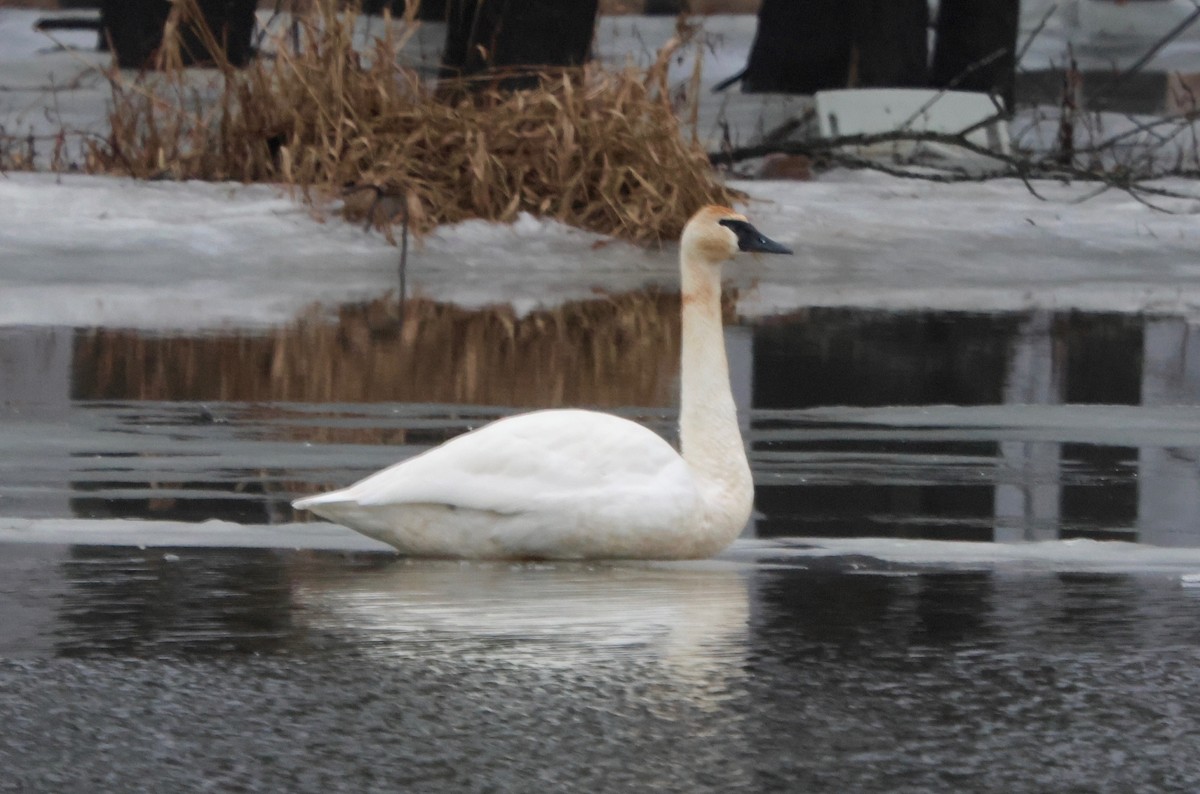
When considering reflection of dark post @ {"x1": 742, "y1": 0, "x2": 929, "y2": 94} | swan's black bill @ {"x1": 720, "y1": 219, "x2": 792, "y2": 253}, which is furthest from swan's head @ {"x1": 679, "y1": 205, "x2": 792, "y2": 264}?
reflection of dark post @ {"x1": 742, "y1": 0, "x2": 929, "y2": 94}

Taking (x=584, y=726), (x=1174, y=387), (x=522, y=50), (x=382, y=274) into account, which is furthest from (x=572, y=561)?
(x=522, y=50)

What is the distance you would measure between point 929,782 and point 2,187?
1257 cm

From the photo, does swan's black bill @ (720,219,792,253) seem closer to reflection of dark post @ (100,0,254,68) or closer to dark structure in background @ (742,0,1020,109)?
dark structure in background @ (742,0,1020,109)

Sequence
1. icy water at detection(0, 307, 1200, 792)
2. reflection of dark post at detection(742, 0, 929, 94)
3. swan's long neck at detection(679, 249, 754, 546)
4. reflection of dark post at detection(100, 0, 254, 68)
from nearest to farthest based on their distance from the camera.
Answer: icy water at detection(0, 307, 1200, 792) → swan's long neck at detection(679, 249, 754, 546) → reflection of dark post at detection(742, 0, 929, 94) → reflection of dark post at detection(100, 0, 254, 68)

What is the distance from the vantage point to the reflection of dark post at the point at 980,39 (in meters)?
23.4

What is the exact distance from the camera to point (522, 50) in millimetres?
17859

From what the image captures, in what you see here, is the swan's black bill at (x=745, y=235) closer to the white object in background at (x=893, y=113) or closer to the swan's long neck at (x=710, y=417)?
the swan's long neck at (x=710, y=417)

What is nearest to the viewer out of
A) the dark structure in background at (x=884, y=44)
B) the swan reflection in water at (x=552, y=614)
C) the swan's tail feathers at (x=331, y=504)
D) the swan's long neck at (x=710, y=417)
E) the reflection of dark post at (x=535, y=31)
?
the swan reflection in water at (x=552, y=614)

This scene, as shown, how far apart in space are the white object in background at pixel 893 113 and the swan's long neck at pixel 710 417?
13660 mm

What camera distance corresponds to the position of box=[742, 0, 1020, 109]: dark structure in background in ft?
76.5

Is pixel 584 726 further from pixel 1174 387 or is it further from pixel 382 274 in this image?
pixel 382 274

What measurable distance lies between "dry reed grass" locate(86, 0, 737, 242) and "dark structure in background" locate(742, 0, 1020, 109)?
659cm

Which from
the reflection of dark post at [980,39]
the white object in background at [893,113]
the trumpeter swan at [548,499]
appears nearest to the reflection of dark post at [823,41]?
the reflection of dark post at [980,39]

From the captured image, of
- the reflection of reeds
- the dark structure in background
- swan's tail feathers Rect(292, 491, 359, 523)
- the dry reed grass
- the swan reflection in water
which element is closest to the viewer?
the swan reflection in water
